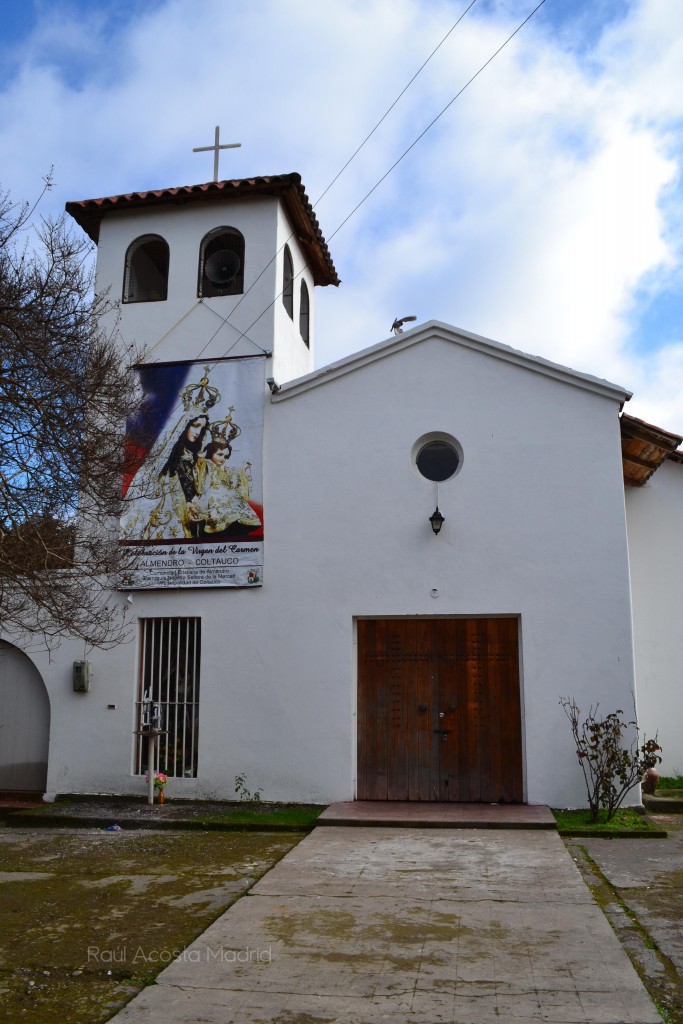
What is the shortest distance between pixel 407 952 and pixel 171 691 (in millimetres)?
7158

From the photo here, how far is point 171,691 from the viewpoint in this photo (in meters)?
12.4

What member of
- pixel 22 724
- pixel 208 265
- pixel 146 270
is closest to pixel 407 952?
pixel 22 724

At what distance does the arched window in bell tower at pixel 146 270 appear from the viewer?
46.1 ft

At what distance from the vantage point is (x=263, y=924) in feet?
21.3

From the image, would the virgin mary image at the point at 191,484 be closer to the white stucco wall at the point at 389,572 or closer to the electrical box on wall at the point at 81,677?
the white stucco wall at the point at 389,572

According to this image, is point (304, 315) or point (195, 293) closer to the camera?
point (195, 293)

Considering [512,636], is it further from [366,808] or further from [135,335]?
[135,335]

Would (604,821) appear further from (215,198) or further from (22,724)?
(215,198)

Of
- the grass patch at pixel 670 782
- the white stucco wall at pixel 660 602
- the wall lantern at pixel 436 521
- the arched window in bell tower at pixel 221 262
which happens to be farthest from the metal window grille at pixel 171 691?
the grass patch at pixel 670 782

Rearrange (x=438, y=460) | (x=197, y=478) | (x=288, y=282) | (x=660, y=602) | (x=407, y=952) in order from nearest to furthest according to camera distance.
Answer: (x=407, y=952) < (x=438, y=460) < (x=197, y=478) < (x=660, y=602) < (x=288, y=282)

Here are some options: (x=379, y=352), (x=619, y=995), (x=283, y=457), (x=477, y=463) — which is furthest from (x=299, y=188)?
(x=619, y=995)

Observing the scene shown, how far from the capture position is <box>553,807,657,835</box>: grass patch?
9.84 metres

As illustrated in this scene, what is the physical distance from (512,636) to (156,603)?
16.1 feet

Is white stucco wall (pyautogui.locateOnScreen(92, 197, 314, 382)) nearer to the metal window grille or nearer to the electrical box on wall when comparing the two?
the metal window grille
